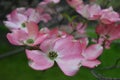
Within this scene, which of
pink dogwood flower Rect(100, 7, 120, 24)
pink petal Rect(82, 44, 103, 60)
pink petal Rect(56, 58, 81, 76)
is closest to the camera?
pink petal Rect(56, 58, 81, 76)

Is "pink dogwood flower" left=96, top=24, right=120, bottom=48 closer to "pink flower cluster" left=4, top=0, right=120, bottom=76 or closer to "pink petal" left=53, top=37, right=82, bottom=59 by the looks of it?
A: "pink flower cluster" left=4, top=0, right=120, bottom=76

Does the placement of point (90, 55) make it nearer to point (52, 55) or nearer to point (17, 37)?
point (52, 55)

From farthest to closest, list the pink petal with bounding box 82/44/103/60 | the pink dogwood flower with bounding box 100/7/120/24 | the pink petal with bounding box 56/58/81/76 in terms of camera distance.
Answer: the pink dogwood flower with bounding box 100/7/120/24, the pink petal with bounding box 82/44/103/60, the pink petal with bounding box 56/58/81/76

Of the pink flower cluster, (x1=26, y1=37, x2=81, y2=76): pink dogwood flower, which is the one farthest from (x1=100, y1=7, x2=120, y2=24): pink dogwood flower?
(x1=26, y1=37, x2=81, y2=76): pink dogwood flower

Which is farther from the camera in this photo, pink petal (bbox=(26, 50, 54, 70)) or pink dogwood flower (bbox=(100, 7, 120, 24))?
pink dogwood flower (bbox=(100, 7, 120, 24))

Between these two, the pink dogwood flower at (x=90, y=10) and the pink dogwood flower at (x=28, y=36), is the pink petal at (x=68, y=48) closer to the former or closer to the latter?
the pink dogwood flower at (x=28, y=36)

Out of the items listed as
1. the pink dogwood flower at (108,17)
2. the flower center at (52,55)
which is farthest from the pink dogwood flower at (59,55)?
the pink dogwood flower at (108,17)

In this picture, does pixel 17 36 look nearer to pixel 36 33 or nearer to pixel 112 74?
pixel 36 33

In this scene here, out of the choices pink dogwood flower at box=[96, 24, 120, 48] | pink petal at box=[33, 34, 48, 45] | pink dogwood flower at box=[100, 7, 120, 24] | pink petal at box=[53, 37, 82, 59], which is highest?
pink petal at box=[33, 34, 48, 45]
